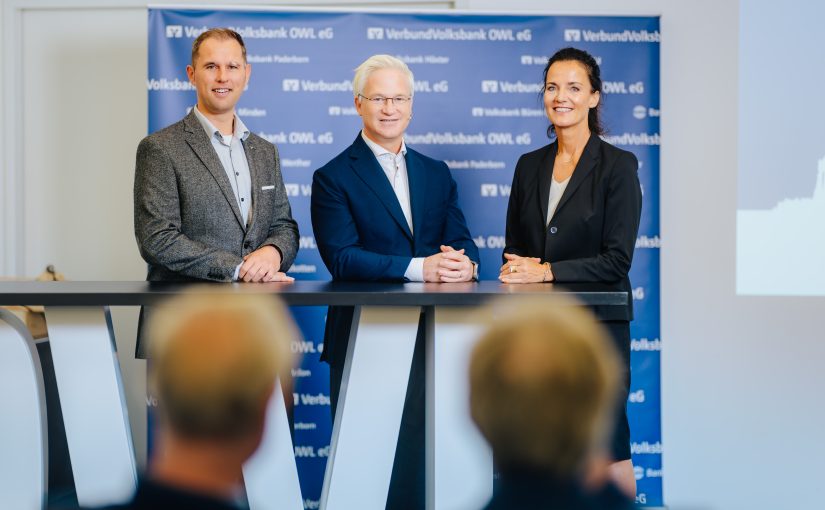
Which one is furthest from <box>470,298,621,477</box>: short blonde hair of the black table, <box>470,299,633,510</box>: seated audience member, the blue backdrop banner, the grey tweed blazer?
the blue backdrop banner

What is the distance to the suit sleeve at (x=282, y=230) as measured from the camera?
3.00m

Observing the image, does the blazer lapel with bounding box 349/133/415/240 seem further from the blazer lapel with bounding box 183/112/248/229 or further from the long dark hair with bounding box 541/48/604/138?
the long dark hair with bounding box 541/48/604/138

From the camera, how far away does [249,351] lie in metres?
1.09

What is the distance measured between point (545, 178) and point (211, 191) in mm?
1183

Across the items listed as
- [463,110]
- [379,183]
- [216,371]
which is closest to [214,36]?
[379,183]

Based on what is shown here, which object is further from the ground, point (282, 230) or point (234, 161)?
point (234, 161)

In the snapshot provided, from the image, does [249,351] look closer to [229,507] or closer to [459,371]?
[229,507]

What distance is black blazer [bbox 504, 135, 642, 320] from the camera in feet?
9.21

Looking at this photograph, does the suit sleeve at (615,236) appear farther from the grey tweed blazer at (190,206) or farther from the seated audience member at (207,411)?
the seated audience member at (207,411)

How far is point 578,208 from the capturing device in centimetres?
289

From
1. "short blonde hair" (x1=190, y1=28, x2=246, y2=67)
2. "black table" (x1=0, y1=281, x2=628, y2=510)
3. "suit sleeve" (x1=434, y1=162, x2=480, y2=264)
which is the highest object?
"short blonde hair" (x1=190, y1=28, x2=246, y2=67)

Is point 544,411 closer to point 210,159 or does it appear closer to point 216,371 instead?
point 216,371

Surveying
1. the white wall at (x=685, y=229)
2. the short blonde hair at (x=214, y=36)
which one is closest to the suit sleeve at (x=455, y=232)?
the short blonde hair at (x=214, y=36)

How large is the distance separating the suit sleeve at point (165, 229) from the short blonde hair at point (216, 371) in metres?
1.73
